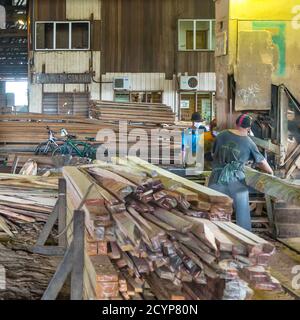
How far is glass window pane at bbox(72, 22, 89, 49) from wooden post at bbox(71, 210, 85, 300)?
1766cm

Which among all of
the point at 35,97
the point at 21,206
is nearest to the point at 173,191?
the point at 21,206

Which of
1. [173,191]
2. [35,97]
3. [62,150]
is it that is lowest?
[62,150]

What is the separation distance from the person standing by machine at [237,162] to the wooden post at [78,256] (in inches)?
128

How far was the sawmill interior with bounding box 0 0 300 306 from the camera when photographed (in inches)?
132

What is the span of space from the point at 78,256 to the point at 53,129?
9.95m

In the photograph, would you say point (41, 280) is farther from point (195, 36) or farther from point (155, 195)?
point (195, 36)

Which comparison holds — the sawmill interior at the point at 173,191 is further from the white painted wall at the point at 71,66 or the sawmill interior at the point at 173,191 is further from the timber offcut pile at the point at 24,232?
the white painted wall at the point at 71,66

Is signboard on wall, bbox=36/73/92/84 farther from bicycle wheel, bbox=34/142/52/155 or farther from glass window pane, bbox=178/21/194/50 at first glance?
bicycle wheel, bbox=34/142/52/155

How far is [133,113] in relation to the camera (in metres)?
13.5

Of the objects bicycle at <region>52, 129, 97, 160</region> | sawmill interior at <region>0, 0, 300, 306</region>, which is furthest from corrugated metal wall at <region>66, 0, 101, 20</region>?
bicycle at <region>52, 129, 97, 160</region>

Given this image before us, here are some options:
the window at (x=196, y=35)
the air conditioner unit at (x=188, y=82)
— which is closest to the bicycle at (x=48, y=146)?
the air conditioner unit at (x=188, y=82)

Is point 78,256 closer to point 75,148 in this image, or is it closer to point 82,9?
point 75,148

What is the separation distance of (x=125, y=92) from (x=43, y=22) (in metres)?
4.35

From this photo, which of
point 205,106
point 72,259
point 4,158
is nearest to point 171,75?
point 205,106
